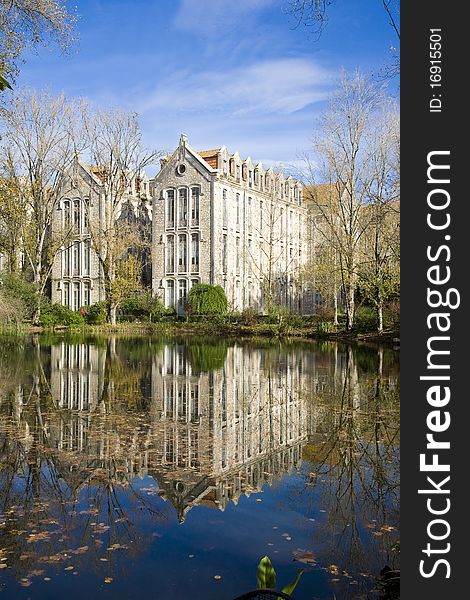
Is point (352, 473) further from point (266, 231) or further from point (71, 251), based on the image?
point (71, 251)

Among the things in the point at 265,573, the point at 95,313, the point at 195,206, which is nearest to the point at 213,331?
the point at 195,206

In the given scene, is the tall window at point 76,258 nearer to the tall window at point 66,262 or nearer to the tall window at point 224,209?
the tall window at point 66,262

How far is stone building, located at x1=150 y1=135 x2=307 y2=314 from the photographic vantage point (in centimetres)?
4678

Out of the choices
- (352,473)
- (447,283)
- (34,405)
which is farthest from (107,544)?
(34,405)

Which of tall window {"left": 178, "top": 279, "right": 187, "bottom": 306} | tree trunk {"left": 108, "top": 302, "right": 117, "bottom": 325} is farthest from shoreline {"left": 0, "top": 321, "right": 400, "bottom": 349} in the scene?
tall window {"left": 178, "top": 279, "right": 187, "bottom": 306}

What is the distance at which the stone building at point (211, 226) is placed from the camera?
153ft

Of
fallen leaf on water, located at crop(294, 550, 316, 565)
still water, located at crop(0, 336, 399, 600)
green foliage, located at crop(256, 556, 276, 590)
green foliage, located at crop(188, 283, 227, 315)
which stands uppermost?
green foliage, located at crop(188, 283, 227, 315)

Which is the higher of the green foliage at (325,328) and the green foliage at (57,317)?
the green foliage at (57,317)

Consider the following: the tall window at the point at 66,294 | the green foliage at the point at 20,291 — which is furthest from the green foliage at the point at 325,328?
the tall window at the point at 66,294

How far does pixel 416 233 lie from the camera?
2.83 meters

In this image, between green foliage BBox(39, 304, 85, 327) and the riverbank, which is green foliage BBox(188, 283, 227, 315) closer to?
the riverbank

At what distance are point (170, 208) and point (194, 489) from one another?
1705 inches

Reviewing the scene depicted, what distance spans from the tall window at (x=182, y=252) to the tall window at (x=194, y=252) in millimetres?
679

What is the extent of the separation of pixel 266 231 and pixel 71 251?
58.6ft
